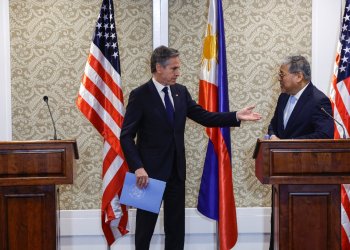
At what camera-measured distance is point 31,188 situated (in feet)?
9.30

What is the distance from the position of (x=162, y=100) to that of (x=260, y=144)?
2.55 feet

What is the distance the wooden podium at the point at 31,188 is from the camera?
277 cm

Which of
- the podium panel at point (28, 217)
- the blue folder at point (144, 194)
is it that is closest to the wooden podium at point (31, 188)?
the podium panel at point (28, 217)

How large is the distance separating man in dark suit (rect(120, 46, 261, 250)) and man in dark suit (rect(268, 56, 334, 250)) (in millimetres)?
198

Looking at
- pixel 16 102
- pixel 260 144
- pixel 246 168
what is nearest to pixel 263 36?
pixel 246 168

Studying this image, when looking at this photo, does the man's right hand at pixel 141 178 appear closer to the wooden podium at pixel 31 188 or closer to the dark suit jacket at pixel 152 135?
the dark suit jacket at pixel 152 135

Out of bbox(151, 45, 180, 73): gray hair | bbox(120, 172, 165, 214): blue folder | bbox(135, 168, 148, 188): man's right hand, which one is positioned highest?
bbox(151, 45, 180, 73): gray hair

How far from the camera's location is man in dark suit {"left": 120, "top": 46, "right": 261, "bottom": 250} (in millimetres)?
3160

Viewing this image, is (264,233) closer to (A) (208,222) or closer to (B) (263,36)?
(A) (208,222)

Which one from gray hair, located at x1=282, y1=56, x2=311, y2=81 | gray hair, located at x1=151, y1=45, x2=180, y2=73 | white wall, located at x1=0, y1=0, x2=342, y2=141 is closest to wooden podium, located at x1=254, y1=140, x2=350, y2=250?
gray hair, located at x1=282, y1=56, x2=311, y2=81

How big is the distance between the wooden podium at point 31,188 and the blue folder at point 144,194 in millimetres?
402

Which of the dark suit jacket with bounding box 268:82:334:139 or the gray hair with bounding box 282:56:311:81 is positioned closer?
the dark suit jacket with bounding box 268:82:334:139

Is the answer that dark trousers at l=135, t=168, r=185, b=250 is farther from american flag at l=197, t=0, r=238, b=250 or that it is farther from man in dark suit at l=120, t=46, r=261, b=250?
american flag at l=197, t=0, r=238, b=250

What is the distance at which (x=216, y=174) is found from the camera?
147 inches
